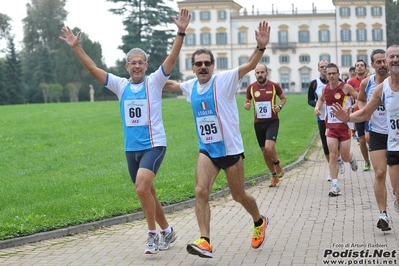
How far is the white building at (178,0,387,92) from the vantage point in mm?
115938

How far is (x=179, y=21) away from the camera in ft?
26.8

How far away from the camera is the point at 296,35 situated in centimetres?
11681

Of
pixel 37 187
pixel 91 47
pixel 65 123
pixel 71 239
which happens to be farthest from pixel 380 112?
pixel 91 47

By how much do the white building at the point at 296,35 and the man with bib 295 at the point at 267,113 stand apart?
102 meters

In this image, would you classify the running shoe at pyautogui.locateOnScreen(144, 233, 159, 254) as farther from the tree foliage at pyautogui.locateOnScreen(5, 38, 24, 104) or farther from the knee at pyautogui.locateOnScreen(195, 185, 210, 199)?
the tree foliage at pyautogui.locateOnScreen(5, 38, 24, 104)

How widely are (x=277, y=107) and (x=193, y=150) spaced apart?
752 centimetres

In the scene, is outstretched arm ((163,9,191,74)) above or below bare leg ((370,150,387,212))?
above

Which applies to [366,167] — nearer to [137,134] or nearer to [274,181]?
[274,181]

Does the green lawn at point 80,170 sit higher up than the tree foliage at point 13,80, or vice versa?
the tree foliage at point 13,80

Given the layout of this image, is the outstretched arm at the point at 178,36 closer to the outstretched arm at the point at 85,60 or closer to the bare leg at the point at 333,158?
the outstretched arm at the point at 85,60

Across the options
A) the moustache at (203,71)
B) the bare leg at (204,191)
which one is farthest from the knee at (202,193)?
the moustache at (203,71)

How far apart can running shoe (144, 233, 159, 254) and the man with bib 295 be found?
599 cm

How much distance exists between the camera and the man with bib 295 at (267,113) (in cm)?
1404

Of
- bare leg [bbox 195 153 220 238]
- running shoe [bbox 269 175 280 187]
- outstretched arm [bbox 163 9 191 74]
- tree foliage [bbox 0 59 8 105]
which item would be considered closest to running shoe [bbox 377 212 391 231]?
bare leg [bbox 195 153 220 238]
